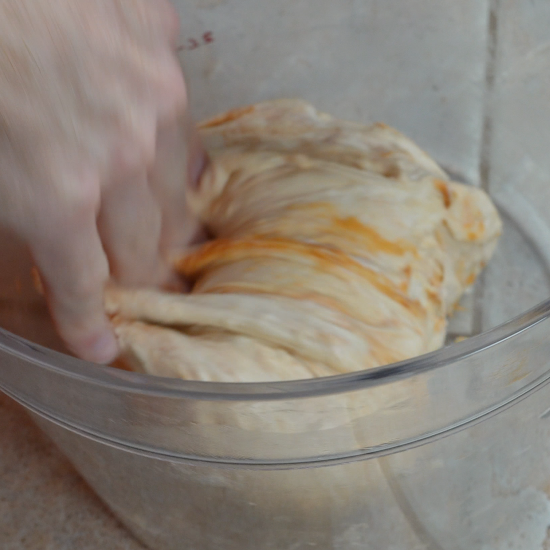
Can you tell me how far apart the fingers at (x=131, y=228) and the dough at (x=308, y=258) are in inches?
0.6

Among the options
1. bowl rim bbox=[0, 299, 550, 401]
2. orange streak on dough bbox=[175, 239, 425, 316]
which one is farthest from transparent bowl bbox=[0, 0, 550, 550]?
orange streak on dough bbox=[175, 239, 425, 316]

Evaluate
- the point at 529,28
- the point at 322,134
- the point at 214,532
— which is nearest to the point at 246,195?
the point at 322,134

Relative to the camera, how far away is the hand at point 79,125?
224mm

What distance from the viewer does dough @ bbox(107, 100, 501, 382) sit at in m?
0.36

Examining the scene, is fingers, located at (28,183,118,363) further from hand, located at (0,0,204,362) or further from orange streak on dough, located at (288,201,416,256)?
orange streak on dough, located at (288,201,416,256)

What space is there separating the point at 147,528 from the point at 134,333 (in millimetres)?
126

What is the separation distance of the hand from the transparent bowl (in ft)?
0.14

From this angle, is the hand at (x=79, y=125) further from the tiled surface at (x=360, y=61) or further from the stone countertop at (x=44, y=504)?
the tiled surface at (x=360, y=61)

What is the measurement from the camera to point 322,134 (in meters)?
0.51

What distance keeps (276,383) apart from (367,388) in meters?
0.03

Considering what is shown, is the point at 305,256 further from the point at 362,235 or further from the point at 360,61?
the point at 360,61

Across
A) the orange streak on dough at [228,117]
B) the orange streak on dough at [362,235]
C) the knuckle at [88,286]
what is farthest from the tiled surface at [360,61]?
the knuckle at [88,286]

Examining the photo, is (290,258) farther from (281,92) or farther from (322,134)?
(281,92)

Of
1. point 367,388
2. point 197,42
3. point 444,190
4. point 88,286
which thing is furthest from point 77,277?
point 197,42
